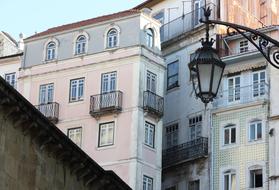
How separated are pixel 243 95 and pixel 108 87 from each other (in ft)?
25.7

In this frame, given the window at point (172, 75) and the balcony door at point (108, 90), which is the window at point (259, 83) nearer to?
the window at point (172, 75)

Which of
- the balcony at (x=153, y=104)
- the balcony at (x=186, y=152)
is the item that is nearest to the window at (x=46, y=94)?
the balcony at (x=153, y=104)

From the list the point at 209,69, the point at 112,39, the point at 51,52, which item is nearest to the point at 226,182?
the point at 112,39

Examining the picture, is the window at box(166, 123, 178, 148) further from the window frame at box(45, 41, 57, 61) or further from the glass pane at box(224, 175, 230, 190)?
the window frame at box(45, 41, 57, 61)

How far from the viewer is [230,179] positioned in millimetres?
53594

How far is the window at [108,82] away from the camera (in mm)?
54781

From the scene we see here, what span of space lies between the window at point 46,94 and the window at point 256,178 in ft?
42.9

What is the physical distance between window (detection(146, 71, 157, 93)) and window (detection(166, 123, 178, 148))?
3.26 m

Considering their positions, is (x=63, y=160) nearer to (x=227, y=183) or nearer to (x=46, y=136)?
(x=46, y=136)

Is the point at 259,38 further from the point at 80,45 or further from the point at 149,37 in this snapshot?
the point at 80,45

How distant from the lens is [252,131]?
53.4 metres

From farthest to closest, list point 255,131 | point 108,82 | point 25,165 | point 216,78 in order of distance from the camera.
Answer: point 108,82, point 255,131, point 25,165, point 216,78

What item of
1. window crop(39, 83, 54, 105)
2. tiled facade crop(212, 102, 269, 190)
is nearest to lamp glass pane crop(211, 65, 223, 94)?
tiled facade crop(212, 102, 269, 190)

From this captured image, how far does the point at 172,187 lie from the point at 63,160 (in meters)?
22.8
